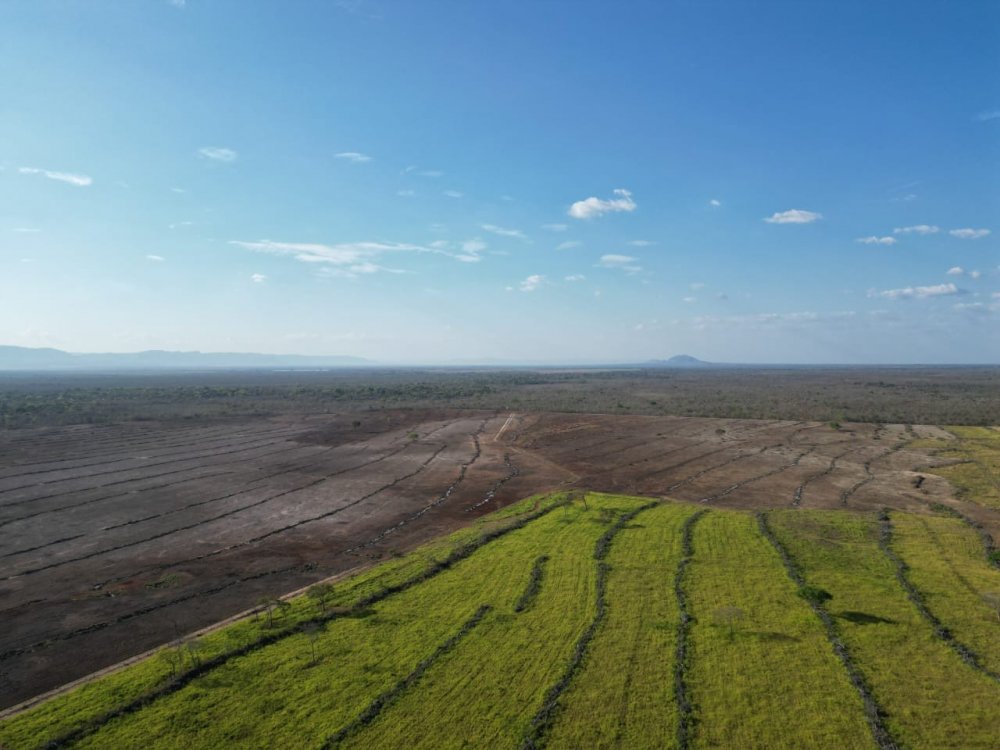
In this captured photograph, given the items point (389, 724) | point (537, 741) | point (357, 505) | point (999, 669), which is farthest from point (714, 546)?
point (357, 505)

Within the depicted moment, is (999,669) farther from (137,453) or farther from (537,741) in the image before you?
(137,453)

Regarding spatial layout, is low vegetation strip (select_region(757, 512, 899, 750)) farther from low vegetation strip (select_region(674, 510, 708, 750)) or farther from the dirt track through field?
the dirt track through field

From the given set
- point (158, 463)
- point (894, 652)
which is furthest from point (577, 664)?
point (158, 463)

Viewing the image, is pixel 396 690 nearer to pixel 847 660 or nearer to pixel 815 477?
pixel 847 660

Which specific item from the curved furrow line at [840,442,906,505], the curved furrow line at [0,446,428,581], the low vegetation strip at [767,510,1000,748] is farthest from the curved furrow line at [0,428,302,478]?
the curved furrow line at [840,442,906,505]

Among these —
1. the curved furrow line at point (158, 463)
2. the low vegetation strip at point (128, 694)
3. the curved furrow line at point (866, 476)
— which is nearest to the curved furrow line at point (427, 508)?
the low vegetation strip at point (128, 694)

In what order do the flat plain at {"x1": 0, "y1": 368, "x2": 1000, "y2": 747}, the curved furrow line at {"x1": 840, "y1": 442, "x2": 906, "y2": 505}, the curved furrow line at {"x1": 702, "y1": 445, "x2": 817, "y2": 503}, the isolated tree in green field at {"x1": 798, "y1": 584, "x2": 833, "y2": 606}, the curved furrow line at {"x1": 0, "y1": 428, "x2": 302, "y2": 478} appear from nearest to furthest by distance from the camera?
the flat plain at {"x1": 0, "y1": 368, "x2": 1000, "y2": 747} → the isolated tree in green field at {"x1": 798, "y1": 584, "x2": 833, "y2": 606} → the curved furrow line at {"x1": 840, "y1": 442, "x2": 906, "y2": 505} → the curved furrow line at {"x1": 702, "y1": 445, "x2": 817, "y2": 503} → the curved furrow line at {"x1": 0, "y1": 428, "x2": 302, "y2": 478}
